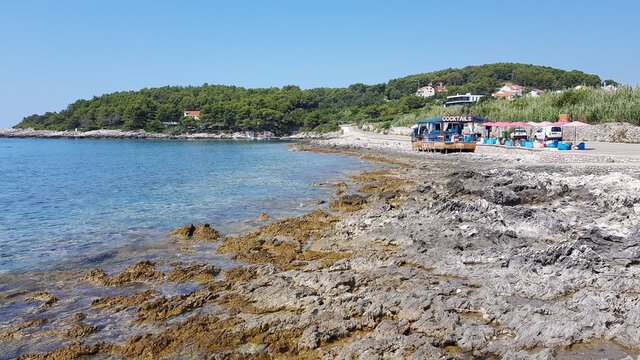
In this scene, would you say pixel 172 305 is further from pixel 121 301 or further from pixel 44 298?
pixel 44 298

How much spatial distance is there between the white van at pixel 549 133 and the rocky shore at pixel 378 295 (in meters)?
29.4

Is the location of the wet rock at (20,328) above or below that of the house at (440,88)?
below

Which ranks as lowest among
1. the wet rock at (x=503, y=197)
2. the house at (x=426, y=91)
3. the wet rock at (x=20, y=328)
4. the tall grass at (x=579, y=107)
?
the wet rock at (x=20, y=328)

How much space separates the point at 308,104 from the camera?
140 m

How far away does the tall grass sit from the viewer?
152 ft

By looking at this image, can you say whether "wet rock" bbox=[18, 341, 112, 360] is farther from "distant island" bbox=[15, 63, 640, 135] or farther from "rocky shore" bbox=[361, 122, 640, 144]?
"distant island" bbox=[15, 63, 640, 135]

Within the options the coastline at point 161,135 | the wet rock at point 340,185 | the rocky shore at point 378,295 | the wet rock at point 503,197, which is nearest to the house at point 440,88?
the coastline at point 161,135

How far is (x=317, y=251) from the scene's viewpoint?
11.9 metres

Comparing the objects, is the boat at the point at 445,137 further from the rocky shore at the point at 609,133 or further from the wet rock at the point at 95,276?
the wet rock at the point at 95,276

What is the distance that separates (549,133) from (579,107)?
10.1 meters

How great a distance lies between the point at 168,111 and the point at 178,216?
120 m

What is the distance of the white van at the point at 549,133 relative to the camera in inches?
1638

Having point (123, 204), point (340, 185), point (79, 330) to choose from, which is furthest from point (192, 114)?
point (79, 330)

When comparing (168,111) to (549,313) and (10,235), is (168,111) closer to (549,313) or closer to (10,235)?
(10,235)
